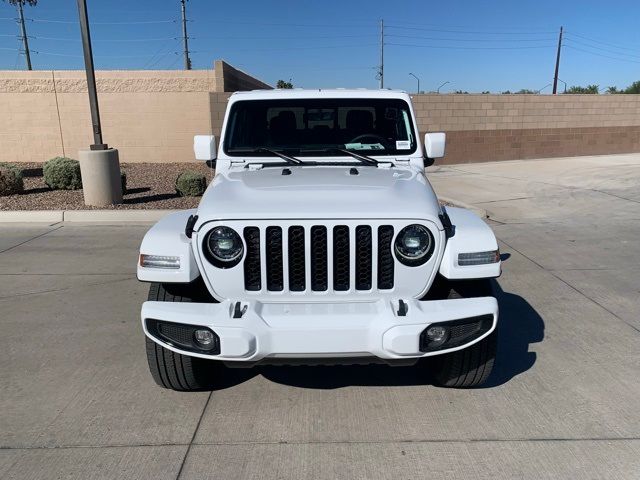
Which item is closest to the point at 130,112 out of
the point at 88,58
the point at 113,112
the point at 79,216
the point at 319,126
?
the point at 113,112

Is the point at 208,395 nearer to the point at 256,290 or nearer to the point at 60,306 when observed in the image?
the point at 256,290

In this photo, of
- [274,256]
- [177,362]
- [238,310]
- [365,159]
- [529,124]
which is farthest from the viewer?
[529,124]

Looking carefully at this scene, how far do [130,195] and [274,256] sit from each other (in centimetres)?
910

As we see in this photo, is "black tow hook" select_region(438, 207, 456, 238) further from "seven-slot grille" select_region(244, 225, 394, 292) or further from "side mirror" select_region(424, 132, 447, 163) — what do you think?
"side mirror" select_region(424, 132, 447, 163)

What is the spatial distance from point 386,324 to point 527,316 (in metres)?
2.57

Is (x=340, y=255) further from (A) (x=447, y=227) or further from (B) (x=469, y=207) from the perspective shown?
(B) (x=469, y=207)

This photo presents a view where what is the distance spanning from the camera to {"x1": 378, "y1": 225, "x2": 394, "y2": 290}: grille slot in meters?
3.12

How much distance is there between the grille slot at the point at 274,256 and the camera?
10.2 feet

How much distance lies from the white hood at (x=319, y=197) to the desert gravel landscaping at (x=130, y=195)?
688 centimetres

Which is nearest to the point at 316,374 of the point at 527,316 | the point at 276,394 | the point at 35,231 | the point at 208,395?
the point at 276,394

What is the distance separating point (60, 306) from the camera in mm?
5375

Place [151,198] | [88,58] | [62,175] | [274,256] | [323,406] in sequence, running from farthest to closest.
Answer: [62,175] < [151,198] < [88,58] < [323,406] < [274,256]

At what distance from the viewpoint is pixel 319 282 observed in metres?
3.18

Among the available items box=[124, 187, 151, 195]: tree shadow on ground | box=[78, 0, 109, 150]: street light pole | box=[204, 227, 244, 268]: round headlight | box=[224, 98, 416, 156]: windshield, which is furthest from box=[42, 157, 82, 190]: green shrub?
box=[204, 227, 244, 268]: round headlight
